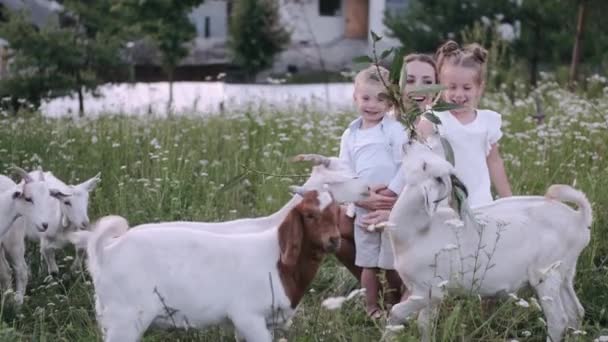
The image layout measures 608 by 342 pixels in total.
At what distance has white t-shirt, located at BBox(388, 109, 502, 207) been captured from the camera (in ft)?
14.6

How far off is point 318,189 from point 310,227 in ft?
0.46

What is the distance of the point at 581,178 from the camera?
6211 mm

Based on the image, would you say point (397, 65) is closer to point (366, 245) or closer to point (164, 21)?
point (366, 245)

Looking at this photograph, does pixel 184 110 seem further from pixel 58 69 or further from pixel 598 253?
pixel 598 253

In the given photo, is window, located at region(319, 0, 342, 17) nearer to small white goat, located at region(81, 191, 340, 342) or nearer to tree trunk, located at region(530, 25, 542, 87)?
tree trunk, located at region(530, 25, 542, 87)

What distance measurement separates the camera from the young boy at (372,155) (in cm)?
448

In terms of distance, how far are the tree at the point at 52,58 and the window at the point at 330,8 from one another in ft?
65.4

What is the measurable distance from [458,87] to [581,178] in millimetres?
2043

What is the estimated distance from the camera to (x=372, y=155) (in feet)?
14.8

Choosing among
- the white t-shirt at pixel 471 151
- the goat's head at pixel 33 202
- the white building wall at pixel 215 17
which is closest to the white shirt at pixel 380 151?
the white t-shirt at pixel 471 151

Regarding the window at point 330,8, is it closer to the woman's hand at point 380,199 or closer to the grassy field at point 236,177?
the grassy field at point 236,177

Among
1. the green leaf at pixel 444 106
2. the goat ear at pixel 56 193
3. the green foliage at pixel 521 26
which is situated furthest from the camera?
the green foliage at pixel 521 26

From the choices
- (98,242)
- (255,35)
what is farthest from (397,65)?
(255,35)

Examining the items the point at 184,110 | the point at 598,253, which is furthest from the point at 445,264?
the point at 184,110
